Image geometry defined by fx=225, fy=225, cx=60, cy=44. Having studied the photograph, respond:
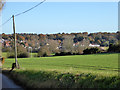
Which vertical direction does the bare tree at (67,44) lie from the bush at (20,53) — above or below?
above

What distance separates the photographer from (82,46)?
108m

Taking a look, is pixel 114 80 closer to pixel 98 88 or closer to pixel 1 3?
pixel 98 88

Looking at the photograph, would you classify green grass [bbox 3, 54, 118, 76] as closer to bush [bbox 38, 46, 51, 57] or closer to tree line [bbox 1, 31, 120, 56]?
tree line [bbox 1, 31, 120, 56]

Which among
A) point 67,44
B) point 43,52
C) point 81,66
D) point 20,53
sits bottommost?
point 20,53

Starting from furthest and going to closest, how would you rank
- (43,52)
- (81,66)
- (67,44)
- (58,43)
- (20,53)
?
1. (58,43)
2. (67,44)
3. (43,52)
4. (20,53)
5. (81,66)

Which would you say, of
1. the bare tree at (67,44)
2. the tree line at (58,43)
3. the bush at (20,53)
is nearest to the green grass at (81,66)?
the tree line at (58,43)

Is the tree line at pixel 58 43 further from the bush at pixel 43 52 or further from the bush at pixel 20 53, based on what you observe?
the bush at pixel 20 53

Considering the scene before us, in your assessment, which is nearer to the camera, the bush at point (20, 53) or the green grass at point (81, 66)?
the green grass at point (81, 66)

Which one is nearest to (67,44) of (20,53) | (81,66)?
(20,53)

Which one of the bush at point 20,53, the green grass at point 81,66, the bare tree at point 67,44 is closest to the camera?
the green grass at point 81,66

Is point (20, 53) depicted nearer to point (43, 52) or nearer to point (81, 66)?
point (43, 52)

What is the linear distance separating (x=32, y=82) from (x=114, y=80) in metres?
5.98

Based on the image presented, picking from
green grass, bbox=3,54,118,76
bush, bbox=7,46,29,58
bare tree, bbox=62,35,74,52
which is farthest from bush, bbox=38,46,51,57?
green grass, bbox=3,54,118,76

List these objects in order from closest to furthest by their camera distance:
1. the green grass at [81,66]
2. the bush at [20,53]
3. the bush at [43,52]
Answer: the green grass at [81,66] → the bush at [20,53] → the bush at [43,52]
